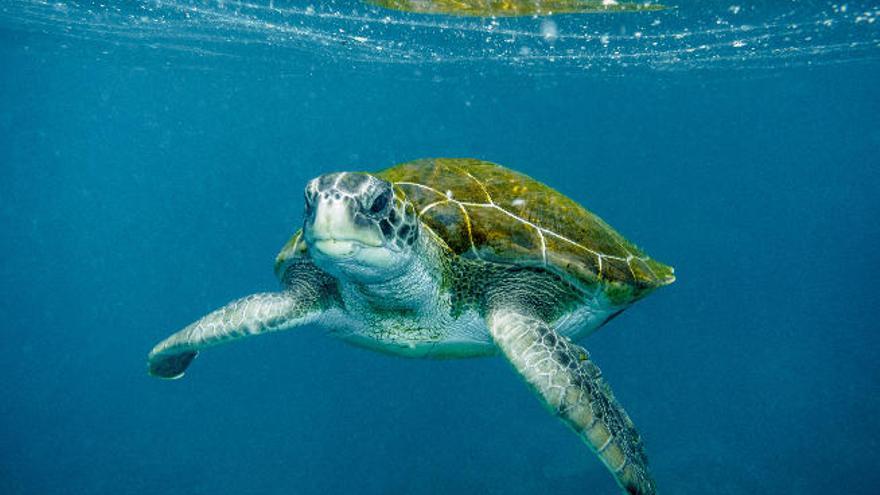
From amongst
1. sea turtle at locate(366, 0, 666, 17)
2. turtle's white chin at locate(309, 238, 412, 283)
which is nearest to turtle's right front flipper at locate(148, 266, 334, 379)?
turtle's white chin at locate(309, 238, 412, 283)

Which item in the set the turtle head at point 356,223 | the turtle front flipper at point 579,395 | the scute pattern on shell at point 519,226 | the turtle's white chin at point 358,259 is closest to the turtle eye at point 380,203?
the turtle head at point 356,223

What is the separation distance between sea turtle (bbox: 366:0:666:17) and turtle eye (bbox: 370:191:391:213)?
9218mm

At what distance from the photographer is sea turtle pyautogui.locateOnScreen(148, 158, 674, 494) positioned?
2.86m

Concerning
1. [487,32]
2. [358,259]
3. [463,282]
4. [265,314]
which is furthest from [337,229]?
[487,32]

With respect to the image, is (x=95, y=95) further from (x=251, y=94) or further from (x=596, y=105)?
(x=596, y=105)

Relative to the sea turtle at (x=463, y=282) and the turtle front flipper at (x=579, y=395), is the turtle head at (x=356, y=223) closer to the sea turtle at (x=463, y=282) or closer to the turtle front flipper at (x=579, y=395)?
the sea turtle at (x=463, y=282)

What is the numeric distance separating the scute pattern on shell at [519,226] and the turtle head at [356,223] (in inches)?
25.4

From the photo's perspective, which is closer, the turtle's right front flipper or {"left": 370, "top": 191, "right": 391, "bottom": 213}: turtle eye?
{"left": 370, "top": 191, "right": 391, "bottom": 213}: turtle eye

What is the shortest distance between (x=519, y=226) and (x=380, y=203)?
1476 millimetres

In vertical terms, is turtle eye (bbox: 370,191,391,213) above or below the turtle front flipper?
above

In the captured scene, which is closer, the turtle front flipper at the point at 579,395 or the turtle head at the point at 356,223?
the turtle head at the point at 356,223

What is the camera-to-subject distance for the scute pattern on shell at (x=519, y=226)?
389cm

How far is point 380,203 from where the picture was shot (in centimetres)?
289

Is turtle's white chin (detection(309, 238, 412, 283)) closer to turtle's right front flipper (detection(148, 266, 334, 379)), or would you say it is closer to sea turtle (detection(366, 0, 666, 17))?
turtle's right front flipper (detection(148, 266, 334, 379))
